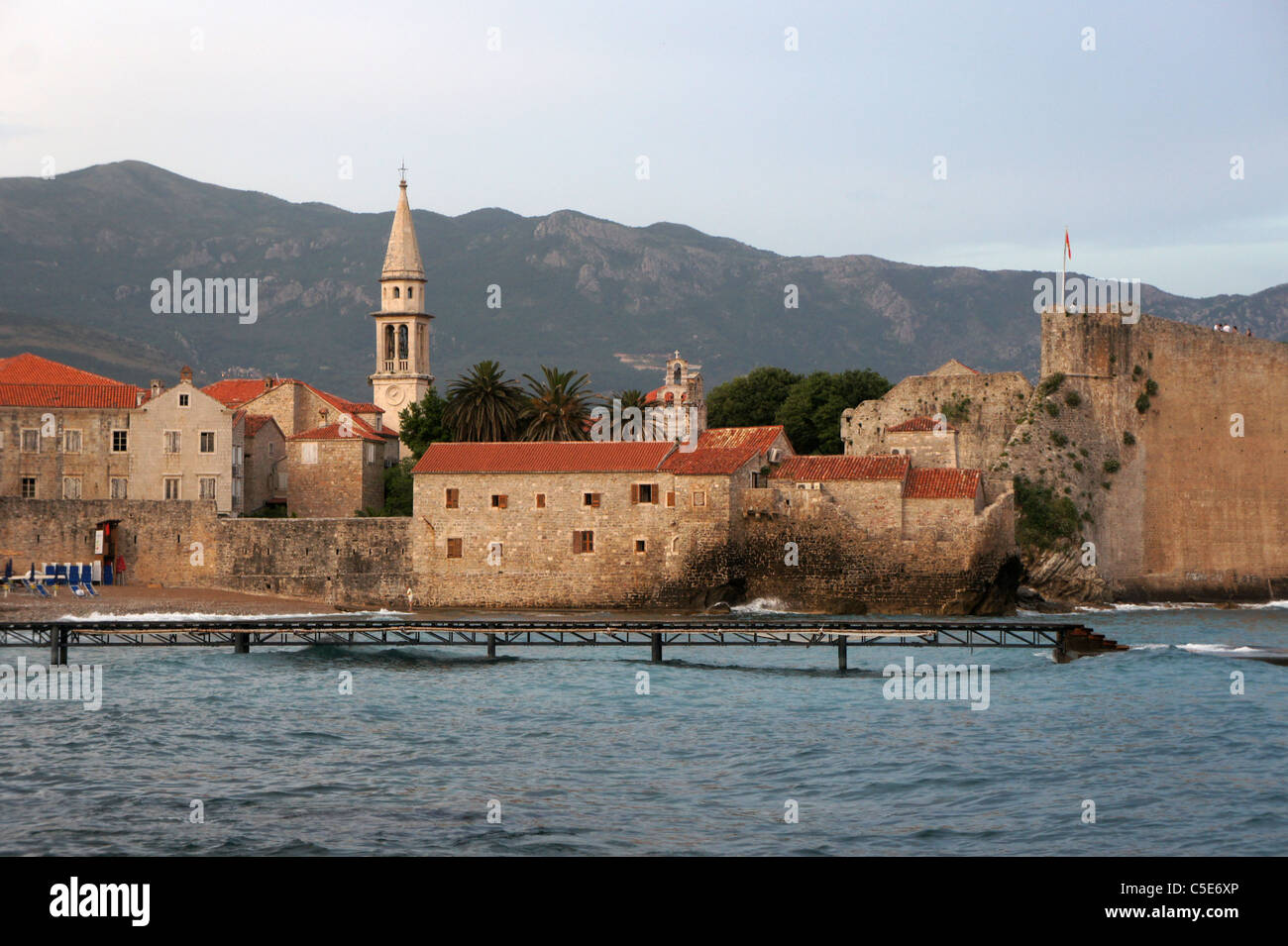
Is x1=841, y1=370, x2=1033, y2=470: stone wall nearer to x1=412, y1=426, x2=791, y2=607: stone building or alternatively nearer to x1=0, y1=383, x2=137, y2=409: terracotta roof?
x1=412, y1=426, x2=791, y2=607: stone building

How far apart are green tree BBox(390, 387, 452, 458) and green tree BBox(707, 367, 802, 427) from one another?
58.1 ft

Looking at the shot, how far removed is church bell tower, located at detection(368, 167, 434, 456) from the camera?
79812mm

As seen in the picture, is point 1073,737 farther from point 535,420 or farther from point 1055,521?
point 535,420

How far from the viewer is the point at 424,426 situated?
70062mm

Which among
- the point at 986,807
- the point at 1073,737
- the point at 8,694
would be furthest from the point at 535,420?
the point at 986,807

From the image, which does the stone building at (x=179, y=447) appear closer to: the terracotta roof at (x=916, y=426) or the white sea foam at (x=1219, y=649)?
the terracotta roof at (x=916, y=426)

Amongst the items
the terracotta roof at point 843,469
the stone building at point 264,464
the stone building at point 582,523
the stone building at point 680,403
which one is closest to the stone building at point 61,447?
the stone building at point 264,464

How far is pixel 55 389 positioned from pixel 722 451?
2745 centimetres

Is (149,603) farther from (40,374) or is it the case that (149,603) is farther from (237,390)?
(237,390)

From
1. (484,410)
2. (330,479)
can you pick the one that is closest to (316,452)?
(330,479)

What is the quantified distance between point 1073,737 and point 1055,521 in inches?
1233

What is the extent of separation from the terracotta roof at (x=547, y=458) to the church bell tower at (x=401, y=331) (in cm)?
2213

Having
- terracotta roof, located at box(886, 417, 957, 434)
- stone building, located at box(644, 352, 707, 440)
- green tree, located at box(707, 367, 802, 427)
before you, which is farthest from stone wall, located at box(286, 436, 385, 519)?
green tree, located at box(707, 367, 802, 427)
